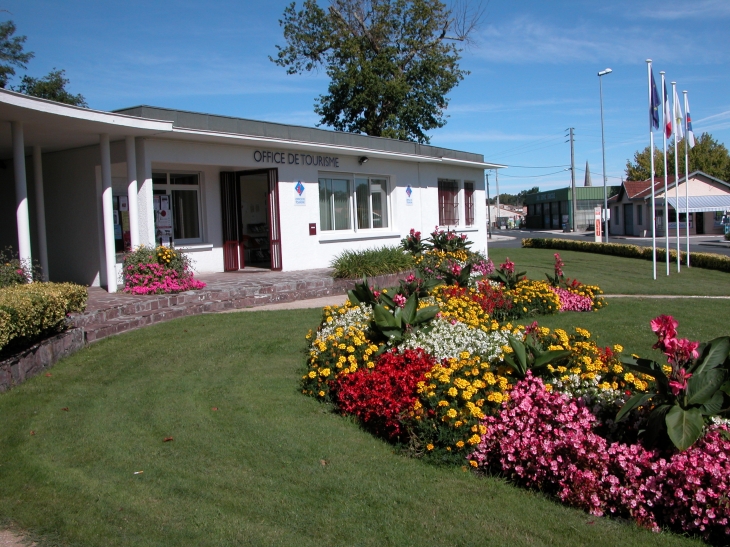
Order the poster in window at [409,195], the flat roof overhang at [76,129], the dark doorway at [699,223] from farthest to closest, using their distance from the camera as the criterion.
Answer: the dark doorway at [699,223] → the poster in window at [409,195] → the flat roof overhang at [76,129]

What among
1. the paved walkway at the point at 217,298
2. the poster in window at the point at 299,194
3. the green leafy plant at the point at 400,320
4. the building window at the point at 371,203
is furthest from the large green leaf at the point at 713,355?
the building window at the point at 371,203

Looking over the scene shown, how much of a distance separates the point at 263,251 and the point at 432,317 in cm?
1016

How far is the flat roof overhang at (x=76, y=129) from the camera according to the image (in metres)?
9.30

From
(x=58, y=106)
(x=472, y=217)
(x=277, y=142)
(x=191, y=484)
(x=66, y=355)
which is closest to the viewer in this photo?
(x=191, y=484)

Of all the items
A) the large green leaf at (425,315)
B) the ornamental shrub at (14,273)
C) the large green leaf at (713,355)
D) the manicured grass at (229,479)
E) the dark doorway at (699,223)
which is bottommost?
the manicured grass at (229,479)

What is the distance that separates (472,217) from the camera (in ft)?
78.2

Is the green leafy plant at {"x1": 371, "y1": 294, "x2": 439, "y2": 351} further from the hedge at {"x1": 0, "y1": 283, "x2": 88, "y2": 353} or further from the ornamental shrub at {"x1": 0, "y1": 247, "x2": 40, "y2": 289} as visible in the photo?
the ornamental shrub at {"x1": 0, "y1": 247, "x2": 40, "y2": 289}

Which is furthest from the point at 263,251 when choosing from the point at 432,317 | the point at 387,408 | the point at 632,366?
the point at 632,366

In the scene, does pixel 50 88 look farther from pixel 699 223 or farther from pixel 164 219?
pixel 699 223

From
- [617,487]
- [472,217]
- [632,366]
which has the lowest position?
[617,487]

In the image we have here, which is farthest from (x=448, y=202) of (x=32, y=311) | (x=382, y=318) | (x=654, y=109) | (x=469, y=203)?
(x=32, y=311)

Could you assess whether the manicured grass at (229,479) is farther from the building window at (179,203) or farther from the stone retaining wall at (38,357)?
the building window at (179,203)

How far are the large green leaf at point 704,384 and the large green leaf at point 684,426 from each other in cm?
8

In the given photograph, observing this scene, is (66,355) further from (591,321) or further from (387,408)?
(591,321)
